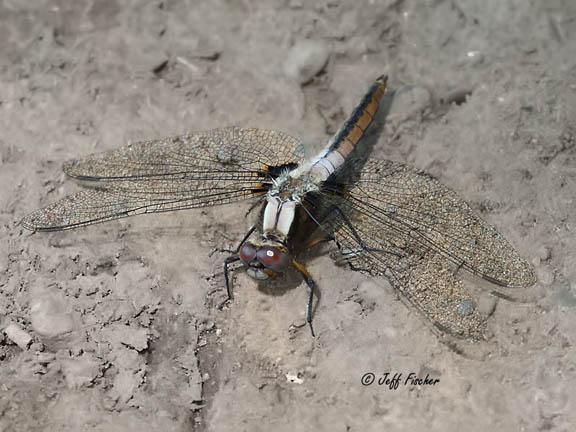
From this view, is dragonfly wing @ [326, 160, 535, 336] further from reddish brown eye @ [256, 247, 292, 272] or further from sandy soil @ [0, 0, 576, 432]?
reddish brown eye @ [256, 247, 292, 272]

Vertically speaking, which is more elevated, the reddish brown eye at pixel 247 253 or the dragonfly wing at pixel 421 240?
the dragonfly wing at pixel 421 240

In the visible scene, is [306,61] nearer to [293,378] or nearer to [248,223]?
[248,223]

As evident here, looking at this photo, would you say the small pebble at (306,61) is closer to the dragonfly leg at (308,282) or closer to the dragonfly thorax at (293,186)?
the dragonfly thorax at (293,186)

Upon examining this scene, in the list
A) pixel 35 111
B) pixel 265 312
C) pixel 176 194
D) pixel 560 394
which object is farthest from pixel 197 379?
pixel 35 111

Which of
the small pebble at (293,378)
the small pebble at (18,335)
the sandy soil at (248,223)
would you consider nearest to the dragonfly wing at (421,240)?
the sandy soil at (248,223)

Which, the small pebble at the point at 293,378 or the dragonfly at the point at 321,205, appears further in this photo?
the dragonfly at the point at 321,205

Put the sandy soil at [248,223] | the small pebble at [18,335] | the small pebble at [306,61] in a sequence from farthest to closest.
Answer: the small pebble at [306,61]
the small pebble at [18,335]
the sandy soil at [248,223]

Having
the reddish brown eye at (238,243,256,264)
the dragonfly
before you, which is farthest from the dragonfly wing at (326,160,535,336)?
the reddish brown eye at (238,243,256,264)
